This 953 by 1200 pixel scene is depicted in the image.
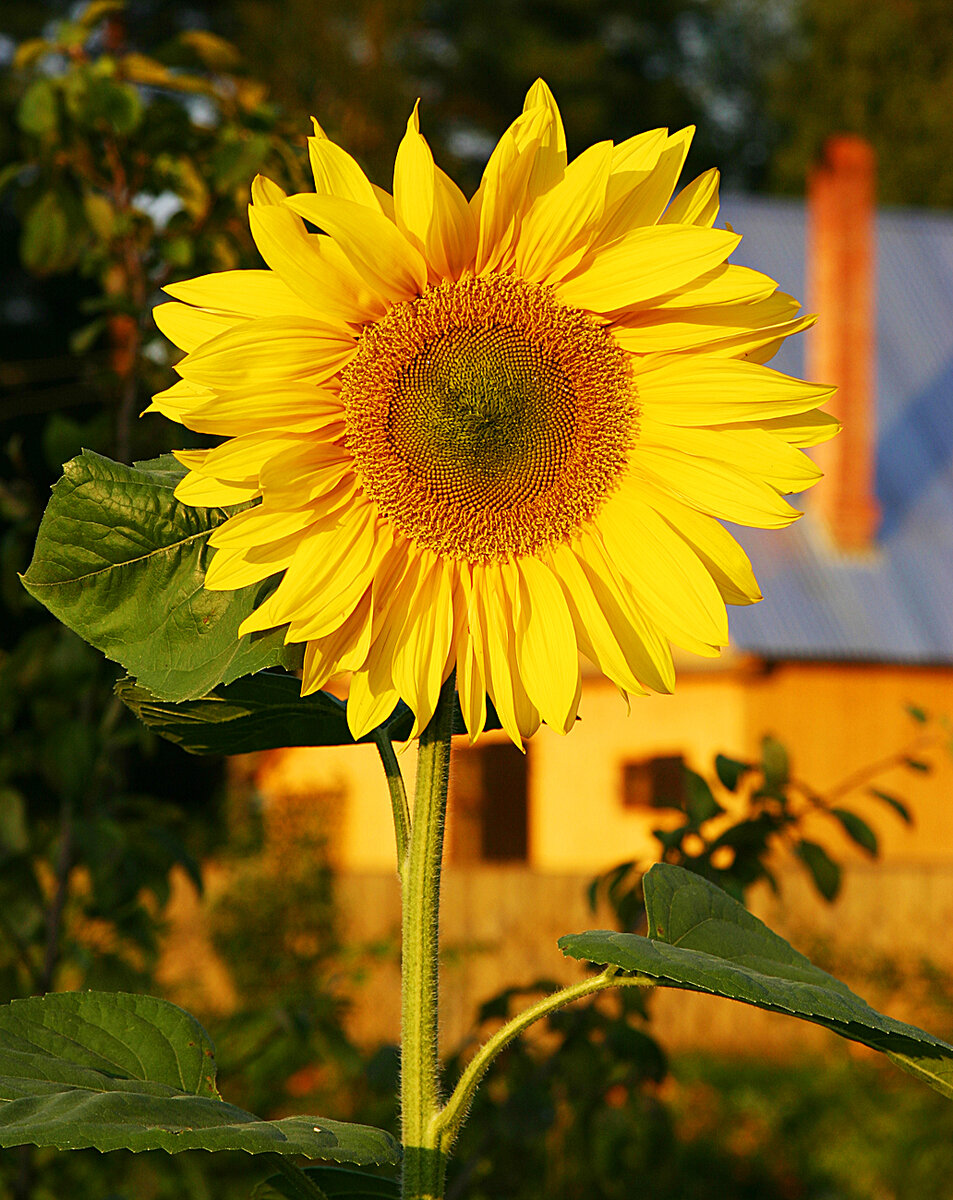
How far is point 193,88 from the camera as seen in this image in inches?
117

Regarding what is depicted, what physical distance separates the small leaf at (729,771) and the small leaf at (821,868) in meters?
0.18

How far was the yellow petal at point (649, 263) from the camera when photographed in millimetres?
1193

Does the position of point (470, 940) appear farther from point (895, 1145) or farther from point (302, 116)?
point (302, 116)

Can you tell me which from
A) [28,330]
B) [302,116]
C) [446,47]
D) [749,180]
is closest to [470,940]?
[302,116]

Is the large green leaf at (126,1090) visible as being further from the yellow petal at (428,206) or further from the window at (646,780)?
the window at (646,780)

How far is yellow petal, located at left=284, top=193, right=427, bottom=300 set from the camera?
115 cm

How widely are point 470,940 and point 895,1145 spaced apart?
4382mm

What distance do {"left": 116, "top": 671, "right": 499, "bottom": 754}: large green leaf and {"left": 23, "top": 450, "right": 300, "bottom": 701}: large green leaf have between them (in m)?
0.07

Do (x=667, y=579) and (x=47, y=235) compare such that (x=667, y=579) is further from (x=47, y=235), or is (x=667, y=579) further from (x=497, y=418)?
(x=47, y=235)

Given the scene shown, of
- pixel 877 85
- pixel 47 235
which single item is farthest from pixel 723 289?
pixel 877 85

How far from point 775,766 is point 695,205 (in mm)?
1816

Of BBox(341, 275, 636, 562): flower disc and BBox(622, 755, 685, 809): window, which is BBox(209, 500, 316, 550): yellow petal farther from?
BBox(622, 755, 685, 809): window

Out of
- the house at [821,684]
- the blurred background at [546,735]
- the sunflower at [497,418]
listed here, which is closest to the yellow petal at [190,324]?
the sunflower at [497,418]

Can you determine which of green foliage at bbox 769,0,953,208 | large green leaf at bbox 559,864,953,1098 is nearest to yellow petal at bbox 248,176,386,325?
large green leaf at bbox 559,864,953,1098
